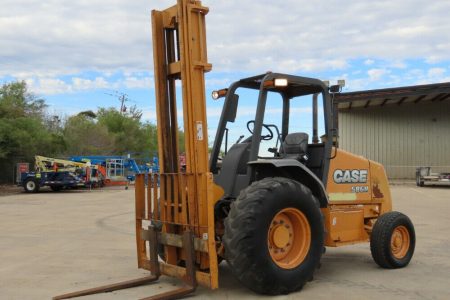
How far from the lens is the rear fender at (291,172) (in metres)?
5.98

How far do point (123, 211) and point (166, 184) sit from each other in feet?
33.3

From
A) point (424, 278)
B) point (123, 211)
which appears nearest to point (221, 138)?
point (424, 278)

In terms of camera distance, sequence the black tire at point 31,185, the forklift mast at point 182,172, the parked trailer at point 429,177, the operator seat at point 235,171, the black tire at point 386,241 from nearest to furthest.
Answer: the forklift mast at point 182,172 → the operator seat at point 235,171 → the black tire at point 386,241 → the black tire at point 31,185 → the parked trailer at point 429,177

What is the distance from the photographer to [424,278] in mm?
6578

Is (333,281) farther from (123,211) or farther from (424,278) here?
(123,211)

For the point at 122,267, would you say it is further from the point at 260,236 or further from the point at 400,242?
the point at 400,242

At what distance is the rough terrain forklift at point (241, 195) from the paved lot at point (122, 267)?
1.02 feet

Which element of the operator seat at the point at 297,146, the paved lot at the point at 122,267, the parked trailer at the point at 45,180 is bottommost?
the paved lot at the point at 122,267

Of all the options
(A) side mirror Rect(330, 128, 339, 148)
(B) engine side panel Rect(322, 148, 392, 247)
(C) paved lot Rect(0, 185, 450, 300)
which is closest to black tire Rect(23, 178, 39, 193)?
(C) paved lot Rect(0, 185, 450, 300)

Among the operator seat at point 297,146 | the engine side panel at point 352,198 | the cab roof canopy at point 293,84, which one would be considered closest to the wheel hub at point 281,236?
the engine side panel at point 352,198

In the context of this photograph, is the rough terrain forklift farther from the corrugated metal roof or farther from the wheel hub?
the corrugated metal roof

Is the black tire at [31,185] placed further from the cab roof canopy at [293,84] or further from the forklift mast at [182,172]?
the cab roof canopy at [293,84]

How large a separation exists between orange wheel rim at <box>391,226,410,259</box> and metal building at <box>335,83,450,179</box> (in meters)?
25.7

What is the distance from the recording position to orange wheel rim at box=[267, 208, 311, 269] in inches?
227
